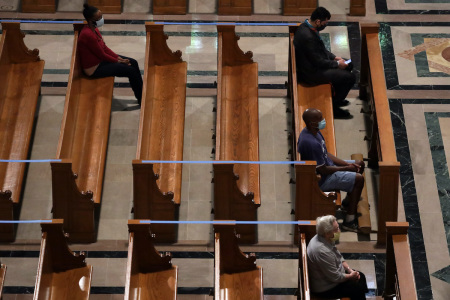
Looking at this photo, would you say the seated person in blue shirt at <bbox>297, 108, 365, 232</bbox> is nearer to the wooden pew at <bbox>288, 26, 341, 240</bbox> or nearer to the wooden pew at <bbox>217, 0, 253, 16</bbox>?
the wooden pew at <bbox>288, 26, 341, 240</bbox>

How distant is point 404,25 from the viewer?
12.2m

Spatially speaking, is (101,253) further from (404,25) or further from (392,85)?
(404,25)

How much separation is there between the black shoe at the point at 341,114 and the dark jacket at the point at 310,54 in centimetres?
66

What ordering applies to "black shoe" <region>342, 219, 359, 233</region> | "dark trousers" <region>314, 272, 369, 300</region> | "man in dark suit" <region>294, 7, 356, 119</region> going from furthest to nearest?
"man in dark suit" <region>294, 7, 356, 119</region> → "black shoe" <region>342, 219, 359, 233</region> → "dark trousers" <region>314, 272, 369, 300</region>

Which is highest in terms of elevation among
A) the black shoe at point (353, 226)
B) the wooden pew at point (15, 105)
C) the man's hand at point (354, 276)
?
the wooden pew at point (15, 105)

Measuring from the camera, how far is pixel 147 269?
8.84m

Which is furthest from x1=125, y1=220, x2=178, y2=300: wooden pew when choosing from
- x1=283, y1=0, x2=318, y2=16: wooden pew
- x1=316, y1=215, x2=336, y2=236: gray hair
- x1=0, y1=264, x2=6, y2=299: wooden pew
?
x1=283, y1=0, x2=318, y2=16: wooden pew

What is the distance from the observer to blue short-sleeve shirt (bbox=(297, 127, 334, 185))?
355 inches

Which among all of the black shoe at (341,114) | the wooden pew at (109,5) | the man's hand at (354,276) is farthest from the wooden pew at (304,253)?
the wooden pew at (109,5)

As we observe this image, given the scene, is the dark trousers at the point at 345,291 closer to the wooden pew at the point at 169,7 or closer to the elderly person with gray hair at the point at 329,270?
the elderly person with gray hair at the point at 329,270

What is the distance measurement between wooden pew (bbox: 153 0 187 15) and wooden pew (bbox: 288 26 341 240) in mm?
2162

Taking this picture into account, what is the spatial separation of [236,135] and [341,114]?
134 centimetres

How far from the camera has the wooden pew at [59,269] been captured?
336 inches

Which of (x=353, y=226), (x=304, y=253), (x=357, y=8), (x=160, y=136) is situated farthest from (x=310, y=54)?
(x=304, y=253)
